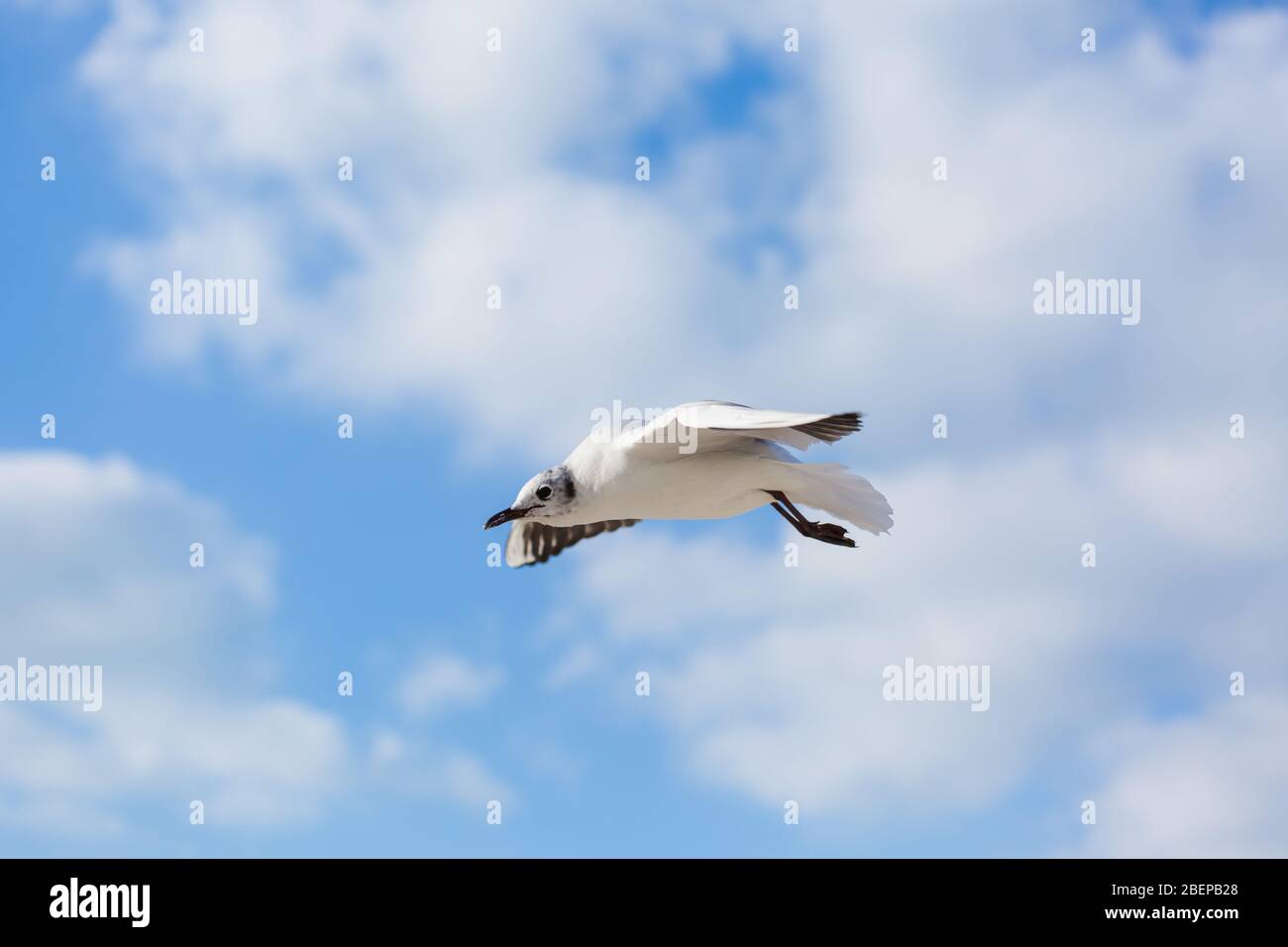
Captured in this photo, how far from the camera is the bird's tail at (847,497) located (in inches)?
370

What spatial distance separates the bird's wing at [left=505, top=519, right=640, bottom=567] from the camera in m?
11.6

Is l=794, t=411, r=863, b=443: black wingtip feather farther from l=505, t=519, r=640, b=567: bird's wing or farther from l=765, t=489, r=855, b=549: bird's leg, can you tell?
l=505, t=519, r=640, b=567: bird's wing

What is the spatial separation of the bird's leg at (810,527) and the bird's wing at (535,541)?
2.22m

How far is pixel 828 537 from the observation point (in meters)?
9.60

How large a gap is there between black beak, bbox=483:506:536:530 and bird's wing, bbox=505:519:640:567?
1867mm

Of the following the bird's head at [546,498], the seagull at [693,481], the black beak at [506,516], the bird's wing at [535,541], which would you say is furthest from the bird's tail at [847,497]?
the bird's wing at [535,541]

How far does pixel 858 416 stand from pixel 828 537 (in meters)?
2.37

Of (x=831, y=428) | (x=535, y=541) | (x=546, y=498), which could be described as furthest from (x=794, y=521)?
(x=535, y=541)

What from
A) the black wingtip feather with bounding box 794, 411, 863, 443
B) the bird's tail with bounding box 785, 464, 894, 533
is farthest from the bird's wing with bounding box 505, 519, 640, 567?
the black wingtip feather with bounding box 794, 411, 863, 443

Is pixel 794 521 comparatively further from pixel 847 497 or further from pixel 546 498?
pixel 546 498

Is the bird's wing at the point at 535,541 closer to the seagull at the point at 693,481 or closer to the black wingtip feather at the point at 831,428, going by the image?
the seagull at the point at 693,481

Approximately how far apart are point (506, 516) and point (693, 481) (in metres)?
1.51
